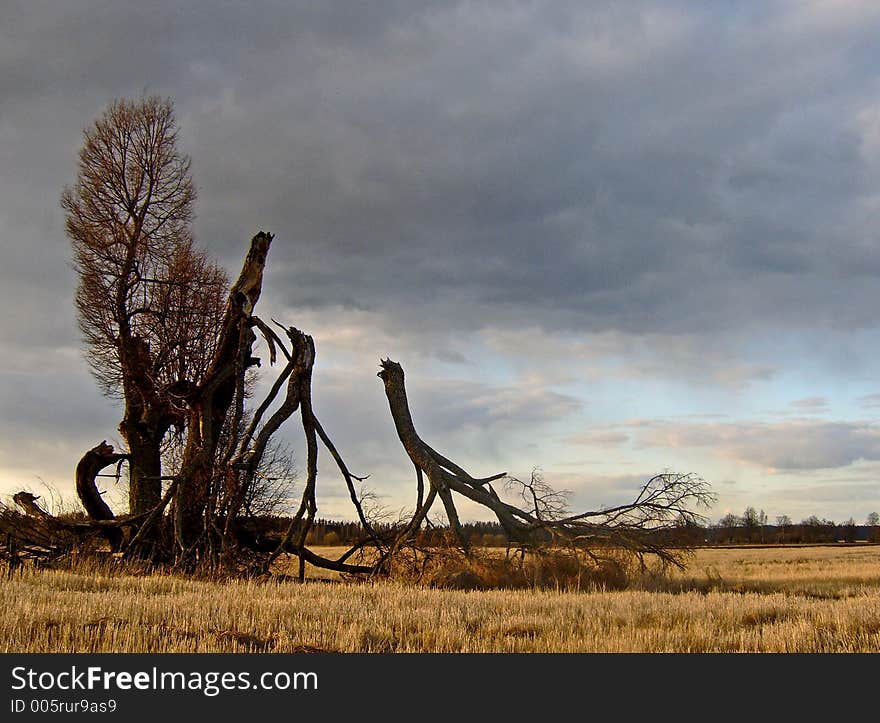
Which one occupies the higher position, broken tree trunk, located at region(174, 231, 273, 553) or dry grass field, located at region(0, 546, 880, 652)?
broken tree trunk, located at region(174, 231, 273, 553)

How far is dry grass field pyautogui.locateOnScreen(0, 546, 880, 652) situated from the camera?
8445 mm

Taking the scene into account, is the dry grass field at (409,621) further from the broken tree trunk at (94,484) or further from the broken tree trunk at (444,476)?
the broken tree trunk at (94,484)

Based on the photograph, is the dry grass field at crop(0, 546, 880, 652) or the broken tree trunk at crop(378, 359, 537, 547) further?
the broken tree trunk at crop(378, 359, 537, 547)

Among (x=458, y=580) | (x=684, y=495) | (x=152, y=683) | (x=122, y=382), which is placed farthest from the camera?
(x=122, y=382)

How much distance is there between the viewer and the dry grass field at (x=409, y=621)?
845cm

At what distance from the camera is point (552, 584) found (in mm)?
16188

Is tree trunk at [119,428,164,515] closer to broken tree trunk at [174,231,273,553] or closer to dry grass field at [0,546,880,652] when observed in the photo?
Result: broken tree trunk at [174,231,273,553]

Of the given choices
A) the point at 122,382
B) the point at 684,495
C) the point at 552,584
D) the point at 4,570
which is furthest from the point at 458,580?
the point at 122,382

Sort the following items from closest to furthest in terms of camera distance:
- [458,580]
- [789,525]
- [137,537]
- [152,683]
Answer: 1. [152,683]
2. [458,580]
3. [137,537]
4. [789,525]

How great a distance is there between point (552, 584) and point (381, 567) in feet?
12.3

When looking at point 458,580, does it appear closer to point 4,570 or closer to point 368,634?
point 368,634

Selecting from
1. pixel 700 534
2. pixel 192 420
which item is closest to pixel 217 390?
pixel 192 420

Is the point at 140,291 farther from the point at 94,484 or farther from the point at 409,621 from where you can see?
the point at 409,621

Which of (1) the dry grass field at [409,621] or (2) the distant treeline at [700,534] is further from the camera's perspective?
(2) the distant treeline at [700,534]
